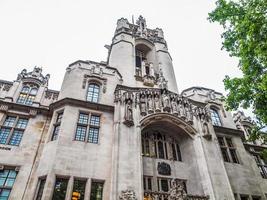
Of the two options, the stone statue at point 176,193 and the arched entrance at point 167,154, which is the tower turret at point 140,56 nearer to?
the arched entrance at point 167,154

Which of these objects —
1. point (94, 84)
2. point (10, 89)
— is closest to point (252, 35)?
point (94, 84)

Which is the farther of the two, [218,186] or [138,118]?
[138,118]

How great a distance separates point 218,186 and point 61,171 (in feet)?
34.0

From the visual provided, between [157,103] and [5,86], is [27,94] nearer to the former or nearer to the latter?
[5,86]

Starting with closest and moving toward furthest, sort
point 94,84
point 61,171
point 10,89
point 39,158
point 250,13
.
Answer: point 250,13 → point 61,171 → point 39,158 → point 10,89 → point 94,84

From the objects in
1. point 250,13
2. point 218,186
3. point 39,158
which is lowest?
point 218,186

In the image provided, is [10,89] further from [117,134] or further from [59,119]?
[117,134]

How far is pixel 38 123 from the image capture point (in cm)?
1658

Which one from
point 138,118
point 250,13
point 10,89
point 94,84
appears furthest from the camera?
point 94,84

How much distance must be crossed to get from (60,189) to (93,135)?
4.50 m

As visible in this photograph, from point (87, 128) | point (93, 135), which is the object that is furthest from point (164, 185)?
point (87, 128)

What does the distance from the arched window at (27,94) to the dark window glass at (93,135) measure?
20.7 ft

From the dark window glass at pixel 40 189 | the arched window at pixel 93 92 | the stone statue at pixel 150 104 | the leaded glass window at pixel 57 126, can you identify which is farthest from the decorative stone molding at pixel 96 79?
the dark window glass at pixel 40 189

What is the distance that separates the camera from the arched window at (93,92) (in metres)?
18.6
